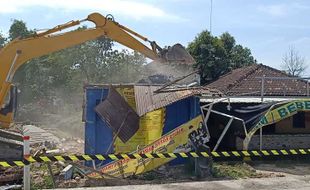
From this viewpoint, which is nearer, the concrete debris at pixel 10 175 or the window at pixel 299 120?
the concrete debris at pixel 10 175

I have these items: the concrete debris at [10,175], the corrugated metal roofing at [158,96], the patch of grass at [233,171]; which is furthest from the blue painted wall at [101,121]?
the concrete debris at [10,175]

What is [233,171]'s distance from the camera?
12758mm

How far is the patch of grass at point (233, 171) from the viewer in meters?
12.1

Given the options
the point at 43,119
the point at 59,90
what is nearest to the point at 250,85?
the point at 43,119

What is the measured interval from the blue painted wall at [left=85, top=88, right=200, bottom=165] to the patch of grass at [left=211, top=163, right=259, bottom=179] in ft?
4.73

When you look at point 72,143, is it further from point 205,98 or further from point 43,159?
point 43,159

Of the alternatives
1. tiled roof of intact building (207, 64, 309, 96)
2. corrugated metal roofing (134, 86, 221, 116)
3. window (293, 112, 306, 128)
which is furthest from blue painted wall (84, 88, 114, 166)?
tiled roof of intact building (207, 64, 309, 96)

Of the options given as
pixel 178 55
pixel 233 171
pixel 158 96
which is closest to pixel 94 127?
pixel 158 96

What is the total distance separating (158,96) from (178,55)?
159 centimetres

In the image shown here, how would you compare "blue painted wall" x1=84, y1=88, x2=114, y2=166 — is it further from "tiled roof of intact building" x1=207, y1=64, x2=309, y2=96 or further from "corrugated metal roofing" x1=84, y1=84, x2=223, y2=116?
"tiled roof of intact building" x1=207, y1=64, x2=309, y2=96

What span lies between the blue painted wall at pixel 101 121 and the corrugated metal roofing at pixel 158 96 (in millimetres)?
575

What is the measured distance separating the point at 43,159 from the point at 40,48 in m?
6.29

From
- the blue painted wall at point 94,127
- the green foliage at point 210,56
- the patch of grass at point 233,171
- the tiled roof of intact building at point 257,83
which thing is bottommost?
the patch of grass at point 233,171

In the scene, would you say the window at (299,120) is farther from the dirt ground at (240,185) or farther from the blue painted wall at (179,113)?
the dirt ground at (240,185)
